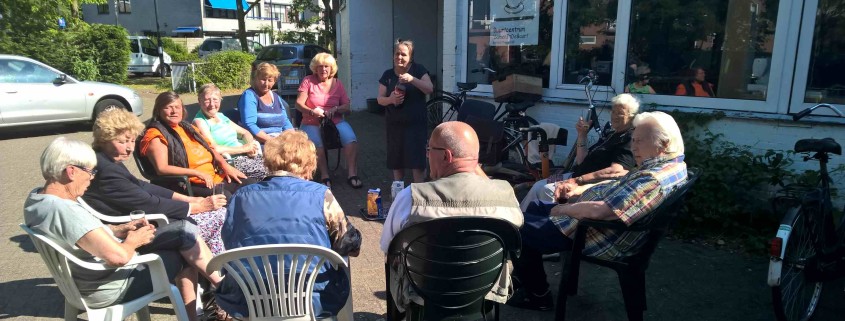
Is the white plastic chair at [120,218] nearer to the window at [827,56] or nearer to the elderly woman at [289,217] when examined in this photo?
the elderly woman at [289,217]

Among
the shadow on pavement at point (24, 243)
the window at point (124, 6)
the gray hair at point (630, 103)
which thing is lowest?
the shadow on pavement at point (24, 243)

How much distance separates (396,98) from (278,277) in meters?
3.24

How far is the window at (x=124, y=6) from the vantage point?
118 feet

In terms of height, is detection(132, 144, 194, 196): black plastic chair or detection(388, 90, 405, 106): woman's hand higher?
detection(388, 90, 405, 106): woman's hand

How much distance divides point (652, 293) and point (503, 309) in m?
1.01

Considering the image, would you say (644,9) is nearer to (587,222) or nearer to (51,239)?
(587,222)

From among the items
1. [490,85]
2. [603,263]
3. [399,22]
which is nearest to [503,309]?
[603,263]

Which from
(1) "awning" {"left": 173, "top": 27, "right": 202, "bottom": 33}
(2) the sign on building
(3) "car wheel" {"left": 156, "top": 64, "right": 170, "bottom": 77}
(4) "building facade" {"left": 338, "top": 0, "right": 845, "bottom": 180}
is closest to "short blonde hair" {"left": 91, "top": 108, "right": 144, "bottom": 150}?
(4) "building facade" {"left": 338, "top": 0, "right": 845, "bottom": 180}

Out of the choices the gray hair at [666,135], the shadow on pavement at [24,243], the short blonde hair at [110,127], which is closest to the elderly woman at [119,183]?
the short blonde hair at [110,127]

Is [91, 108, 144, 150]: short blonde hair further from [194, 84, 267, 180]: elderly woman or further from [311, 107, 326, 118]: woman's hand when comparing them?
[311, 107, 326, 118]: woman's hand

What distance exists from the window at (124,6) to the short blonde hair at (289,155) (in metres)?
39.7

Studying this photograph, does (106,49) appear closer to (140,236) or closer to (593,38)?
(593,38)

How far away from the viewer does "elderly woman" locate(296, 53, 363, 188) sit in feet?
18.6

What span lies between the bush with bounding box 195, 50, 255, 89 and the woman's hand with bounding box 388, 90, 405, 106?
12239mm
